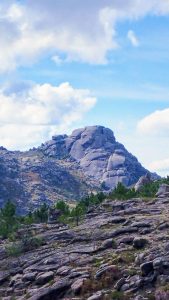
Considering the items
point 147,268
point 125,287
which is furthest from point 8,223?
point 125,287

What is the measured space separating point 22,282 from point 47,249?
→ 57.8 feet

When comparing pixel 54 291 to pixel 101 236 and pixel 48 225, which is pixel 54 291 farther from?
pixel 48 225

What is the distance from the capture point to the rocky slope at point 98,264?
58.1 metres

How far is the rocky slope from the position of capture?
5806cm

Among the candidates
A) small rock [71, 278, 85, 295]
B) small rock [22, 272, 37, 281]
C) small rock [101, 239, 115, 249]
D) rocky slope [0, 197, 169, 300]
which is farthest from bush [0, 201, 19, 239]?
small rock [71, 278, 85, 295]

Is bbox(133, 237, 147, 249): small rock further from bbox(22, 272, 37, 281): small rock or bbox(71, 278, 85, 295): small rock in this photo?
bbox(22, 272, 37, 281): small rock

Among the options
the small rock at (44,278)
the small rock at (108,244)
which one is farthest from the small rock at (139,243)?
the small rock at (44,278)

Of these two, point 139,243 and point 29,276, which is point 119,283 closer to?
point 139,243

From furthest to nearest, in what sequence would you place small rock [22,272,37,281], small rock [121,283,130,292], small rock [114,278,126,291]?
small rock [22,272,37,281]
small rock [114,278,126,291]
small rock [121,283,130,292]

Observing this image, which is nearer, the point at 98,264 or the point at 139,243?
the point at 98,264

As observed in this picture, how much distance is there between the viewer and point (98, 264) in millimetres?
70188

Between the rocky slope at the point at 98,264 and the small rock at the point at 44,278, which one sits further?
the small rock at the point at 44,278

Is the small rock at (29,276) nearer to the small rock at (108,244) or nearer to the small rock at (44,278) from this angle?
the small rock at (44,278)

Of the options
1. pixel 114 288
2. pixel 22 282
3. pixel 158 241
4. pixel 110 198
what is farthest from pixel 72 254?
pixel 110 198
